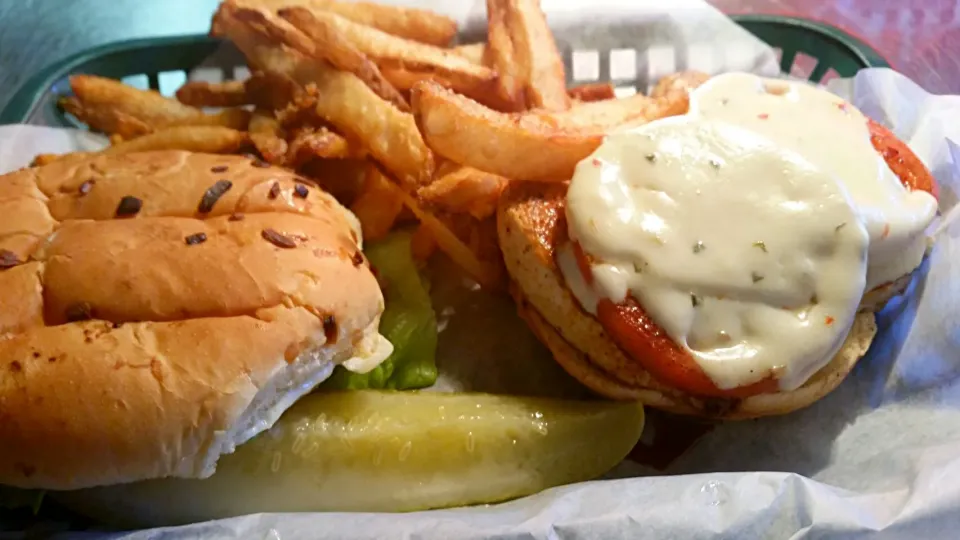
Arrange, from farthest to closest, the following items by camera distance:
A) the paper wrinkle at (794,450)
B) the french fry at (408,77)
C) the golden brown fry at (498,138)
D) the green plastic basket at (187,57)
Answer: the green plastic basket at (187,57)
the french fry at (408,77)
the golden brown fry at (498,138)
the paper wrinkle at (794,450)

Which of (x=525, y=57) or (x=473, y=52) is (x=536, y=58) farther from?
(x=473, y=52)

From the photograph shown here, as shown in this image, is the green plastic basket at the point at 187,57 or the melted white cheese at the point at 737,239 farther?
the green plastic basket at the point at 187,57

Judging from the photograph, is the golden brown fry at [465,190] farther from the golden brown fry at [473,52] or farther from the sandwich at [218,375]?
the golden brown fry at [473,52]

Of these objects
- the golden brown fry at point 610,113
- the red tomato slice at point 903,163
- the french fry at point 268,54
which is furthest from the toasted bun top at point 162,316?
the red tomato slice at point 903,163

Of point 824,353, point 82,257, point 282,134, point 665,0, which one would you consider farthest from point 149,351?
point 665,0

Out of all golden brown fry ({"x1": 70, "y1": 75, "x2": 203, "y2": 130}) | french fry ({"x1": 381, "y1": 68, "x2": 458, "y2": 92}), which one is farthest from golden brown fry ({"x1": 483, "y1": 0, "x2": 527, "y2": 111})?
golden brown fry ({"x1": 70, "y1": 75, "x2": 203, "y2": 130})

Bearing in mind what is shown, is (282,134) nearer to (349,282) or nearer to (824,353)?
(349,282)
